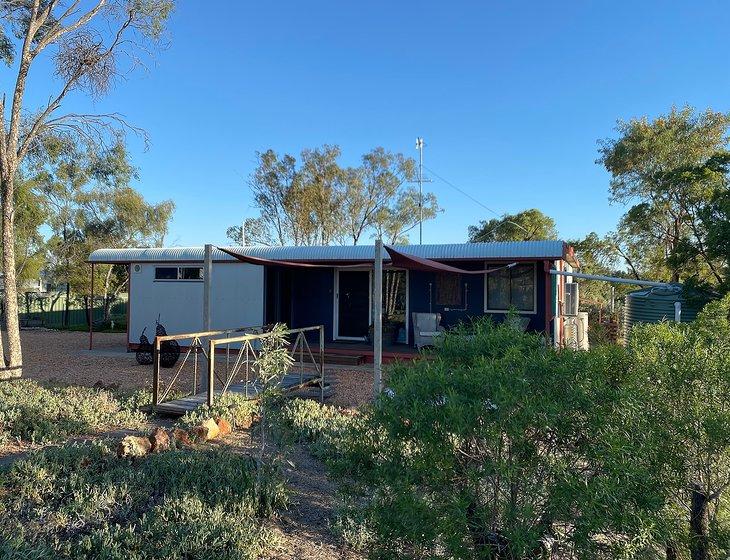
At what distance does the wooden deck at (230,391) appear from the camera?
5.48 m

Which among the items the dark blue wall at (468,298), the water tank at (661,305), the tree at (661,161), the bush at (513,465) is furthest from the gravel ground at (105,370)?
the tree at (661,161)

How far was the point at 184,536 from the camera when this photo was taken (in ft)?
8.65

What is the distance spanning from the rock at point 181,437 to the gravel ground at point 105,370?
2.38 metres

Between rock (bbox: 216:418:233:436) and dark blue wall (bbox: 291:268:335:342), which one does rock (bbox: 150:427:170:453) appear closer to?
rock (bbox: 216:418:233:436)

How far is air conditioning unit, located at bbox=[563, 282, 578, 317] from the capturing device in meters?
10.6

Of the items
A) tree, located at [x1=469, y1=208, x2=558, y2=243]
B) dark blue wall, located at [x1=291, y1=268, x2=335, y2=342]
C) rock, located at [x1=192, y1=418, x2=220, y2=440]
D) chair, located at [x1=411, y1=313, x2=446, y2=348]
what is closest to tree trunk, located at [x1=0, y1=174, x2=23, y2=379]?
rock, located at [x1=192, y1=418, x2=220, y2=440]

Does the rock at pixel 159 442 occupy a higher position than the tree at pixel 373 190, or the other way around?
the tree at pixel 373 190

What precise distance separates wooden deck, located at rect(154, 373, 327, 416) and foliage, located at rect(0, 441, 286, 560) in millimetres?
1238

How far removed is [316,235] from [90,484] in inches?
865

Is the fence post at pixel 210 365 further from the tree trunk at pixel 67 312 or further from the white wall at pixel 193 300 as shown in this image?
the tree trunk at pixel 67 312

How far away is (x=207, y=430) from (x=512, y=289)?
22.5 feet

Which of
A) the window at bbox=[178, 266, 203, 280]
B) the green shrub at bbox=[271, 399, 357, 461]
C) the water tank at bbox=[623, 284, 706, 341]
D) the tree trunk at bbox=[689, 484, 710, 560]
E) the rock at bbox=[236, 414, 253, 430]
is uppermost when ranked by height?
the window at bbox=[178, 266, 203, 280]

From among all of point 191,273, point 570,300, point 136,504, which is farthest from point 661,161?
point 136,504

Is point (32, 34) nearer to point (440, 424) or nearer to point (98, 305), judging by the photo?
point (440, 424)
